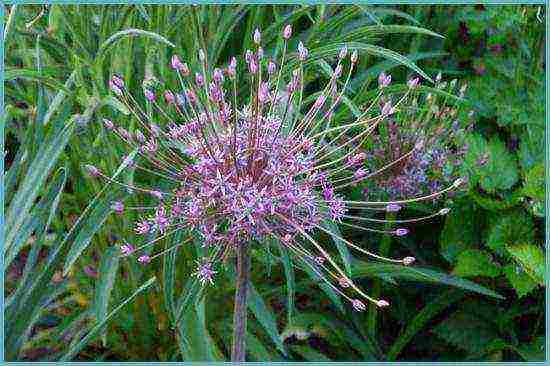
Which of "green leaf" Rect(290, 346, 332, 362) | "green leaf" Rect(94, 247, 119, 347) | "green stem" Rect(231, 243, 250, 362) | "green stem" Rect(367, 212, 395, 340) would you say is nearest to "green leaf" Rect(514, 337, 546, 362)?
"green stem" Rect(367, 212, 395, 340)

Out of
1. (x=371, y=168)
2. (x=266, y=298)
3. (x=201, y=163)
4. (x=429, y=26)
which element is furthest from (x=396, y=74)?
(x=201, y=163)

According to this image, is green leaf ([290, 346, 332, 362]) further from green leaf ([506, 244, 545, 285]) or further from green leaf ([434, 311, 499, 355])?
green leaf ([506, 244, 545, 285])

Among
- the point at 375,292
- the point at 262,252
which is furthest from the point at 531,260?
the point at 262,252

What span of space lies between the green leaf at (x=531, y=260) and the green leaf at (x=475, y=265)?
116 millimetres

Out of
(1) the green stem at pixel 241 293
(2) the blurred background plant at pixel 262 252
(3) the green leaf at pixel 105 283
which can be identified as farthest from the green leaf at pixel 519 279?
(3) the green leaf at pixel 105 283

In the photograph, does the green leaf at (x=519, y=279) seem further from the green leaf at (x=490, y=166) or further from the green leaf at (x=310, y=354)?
the green leaf at (x=310, y=354)

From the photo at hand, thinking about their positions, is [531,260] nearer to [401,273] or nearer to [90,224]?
[401,273]

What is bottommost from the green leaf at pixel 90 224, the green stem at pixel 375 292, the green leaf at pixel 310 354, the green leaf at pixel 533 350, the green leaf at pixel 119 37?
the green leaf at pixel 310 354

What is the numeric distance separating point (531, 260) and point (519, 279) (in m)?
0.11

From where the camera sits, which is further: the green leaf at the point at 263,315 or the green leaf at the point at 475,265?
the green leaf at the point at 475,265

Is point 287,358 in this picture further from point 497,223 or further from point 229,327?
point 497,223

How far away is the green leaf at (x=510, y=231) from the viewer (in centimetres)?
170

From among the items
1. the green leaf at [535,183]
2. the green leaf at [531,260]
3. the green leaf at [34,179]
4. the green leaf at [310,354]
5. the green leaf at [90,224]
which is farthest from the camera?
the green leaf at [310,354]

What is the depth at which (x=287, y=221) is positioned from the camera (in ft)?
3.68
